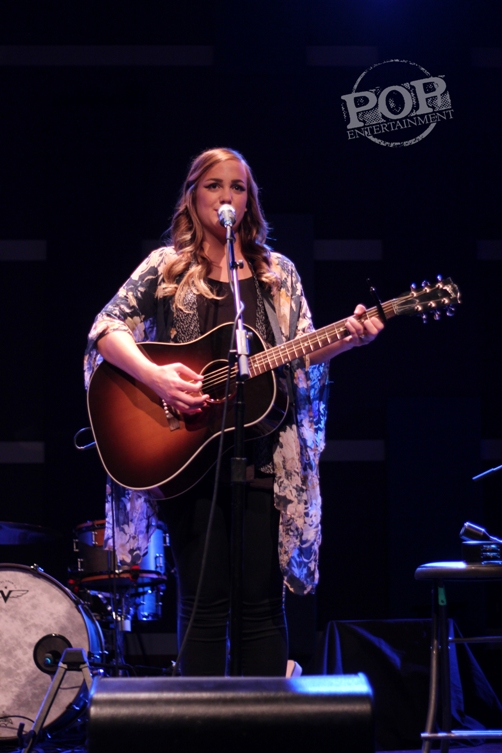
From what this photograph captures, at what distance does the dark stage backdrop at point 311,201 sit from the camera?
14.9 feet

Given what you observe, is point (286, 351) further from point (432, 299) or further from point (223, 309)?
point (432, 299)

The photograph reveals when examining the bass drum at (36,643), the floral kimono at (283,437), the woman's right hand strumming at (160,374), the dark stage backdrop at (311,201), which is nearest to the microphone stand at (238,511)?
the woman's right hand strumming at (160,374)

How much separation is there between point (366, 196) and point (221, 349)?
9.00 feet

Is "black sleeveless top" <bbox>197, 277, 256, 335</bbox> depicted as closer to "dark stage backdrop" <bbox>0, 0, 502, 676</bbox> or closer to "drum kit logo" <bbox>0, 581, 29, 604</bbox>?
"drum kit logo" <bbox>0, 581, 29, 604</bbox>

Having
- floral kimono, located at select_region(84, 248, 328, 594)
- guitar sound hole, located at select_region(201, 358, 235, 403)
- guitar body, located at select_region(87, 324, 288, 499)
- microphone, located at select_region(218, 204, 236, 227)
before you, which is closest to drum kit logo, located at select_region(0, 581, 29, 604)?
floral kimono, located at select_region(84, 248, 328, 594)

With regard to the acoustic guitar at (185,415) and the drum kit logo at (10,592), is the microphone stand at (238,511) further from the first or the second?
the drum kit logo at (10,592)

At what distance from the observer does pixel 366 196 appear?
4766 mm

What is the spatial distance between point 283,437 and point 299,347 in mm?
251

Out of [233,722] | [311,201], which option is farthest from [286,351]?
[311,201]

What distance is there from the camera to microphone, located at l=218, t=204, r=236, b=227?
7.18ft

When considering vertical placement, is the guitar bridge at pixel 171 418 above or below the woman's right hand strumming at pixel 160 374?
below

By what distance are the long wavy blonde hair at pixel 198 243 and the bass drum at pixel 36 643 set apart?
1.75m

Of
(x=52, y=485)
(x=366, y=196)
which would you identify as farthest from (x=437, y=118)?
(x=52, y=485)

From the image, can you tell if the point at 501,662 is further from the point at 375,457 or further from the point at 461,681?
the point at 375,457
